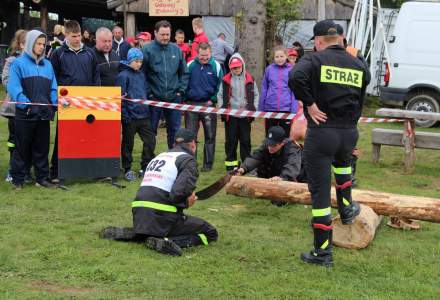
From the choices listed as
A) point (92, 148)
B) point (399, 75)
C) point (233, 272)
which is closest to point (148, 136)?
point (92, 148)

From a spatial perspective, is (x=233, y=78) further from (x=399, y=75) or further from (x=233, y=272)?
(x=399, y=75)

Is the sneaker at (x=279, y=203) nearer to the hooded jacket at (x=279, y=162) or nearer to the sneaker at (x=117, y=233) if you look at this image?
the hooded jacket at (x=279, y=162)

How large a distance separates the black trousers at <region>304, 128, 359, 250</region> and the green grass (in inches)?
13.9

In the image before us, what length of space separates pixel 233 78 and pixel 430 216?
13.4ft

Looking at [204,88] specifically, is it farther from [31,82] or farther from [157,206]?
[157,206]

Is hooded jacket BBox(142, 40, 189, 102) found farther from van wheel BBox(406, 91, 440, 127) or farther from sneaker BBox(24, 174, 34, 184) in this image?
van wheel BBox(406, 91, 440, 127)

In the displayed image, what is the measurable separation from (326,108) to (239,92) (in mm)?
4351

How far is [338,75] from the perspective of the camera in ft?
16.8

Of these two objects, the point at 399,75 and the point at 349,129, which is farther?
the point at 399,75

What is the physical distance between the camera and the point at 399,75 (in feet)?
49.4

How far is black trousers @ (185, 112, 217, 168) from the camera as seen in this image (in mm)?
9492

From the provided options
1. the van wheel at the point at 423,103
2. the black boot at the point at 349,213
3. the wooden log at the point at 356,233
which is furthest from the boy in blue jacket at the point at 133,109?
the van wheel at the point at 423,103

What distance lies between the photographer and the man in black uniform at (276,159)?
7.41 metres

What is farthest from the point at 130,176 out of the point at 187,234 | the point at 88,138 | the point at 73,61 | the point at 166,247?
the point at 166,247
